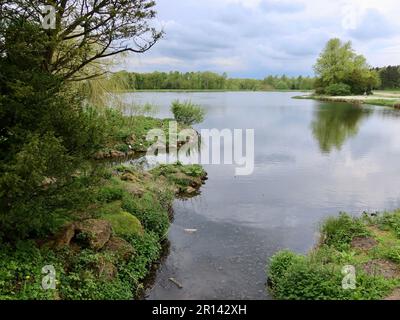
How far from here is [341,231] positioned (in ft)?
31.9

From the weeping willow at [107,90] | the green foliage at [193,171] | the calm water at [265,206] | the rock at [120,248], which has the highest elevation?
the weeping willow at [107,90]

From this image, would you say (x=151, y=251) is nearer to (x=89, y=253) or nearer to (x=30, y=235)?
(x=89, y=253)

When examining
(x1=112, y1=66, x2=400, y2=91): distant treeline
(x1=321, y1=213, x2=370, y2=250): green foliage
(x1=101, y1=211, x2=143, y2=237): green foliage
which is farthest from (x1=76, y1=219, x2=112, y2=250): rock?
(x1=112, y1=66, x2=400, y2=91): distant treeline

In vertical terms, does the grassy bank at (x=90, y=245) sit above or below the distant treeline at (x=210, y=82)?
below

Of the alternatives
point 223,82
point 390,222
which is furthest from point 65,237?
point 223,82

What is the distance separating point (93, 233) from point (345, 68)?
78.6m

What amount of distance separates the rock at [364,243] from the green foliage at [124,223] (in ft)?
17.1

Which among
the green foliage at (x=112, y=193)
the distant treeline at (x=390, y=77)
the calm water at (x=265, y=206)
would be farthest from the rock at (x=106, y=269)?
the distant treeline at (x=390, y=77)

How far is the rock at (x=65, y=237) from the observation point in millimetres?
7184

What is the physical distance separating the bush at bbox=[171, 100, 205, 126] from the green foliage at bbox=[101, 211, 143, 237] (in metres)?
21.7

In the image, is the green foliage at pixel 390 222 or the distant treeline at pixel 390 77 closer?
the green foliage at pixel 390 222

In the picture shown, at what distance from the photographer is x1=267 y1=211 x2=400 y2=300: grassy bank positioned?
6746 millimetres

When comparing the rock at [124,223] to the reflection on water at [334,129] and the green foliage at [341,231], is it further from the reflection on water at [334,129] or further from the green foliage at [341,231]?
the reflection on water at [334,129]

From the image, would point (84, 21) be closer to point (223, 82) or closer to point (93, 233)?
point (93, 233)
